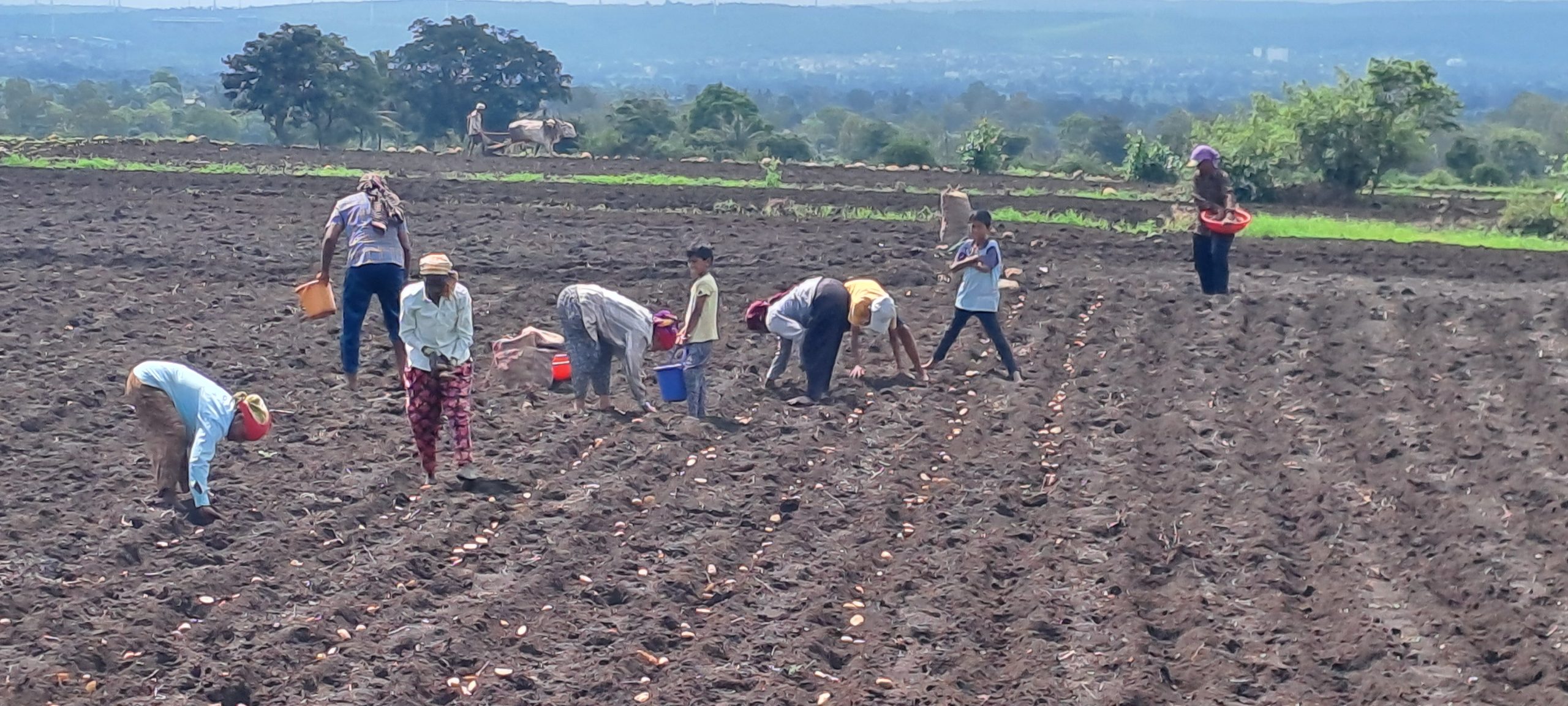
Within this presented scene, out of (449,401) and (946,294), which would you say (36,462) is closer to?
(449,401)

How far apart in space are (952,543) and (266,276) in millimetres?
10124

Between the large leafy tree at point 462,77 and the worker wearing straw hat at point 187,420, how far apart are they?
4126 centimetres

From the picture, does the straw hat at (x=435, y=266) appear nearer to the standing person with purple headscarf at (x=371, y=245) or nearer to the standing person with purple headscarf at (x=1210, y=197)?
the standing person with purple headscarf at (x=371, y=245)

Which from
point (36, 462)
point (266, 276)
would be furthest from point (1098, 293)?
point (36, 462)

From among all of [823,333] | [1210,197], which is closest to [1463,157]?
[1210,197]

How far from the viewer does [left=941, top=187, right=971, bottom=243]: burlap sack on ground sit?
19594 mm

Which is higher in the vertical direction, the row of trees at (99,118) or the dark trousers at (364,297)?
the row of trees at (99,118)

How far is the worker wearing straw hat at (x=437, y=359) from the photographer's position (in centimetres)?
907

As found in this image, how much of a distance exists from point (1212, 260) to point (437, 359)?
29.5ft

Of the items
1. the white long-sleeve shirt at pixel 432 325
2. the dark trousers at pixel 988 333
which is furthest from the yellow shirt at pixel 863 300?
the white long-sleeve shirt at pixel 432 325

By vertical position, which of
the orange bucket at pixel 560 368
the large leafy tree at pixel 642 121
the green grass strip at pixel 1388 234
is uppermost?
the large leafy tree at pixel 642 121

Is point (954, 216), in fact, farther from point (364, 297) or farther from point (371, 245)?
point (371, 245)

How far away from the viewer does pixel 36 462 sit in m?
9.54

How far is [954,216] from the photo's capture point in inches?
777
